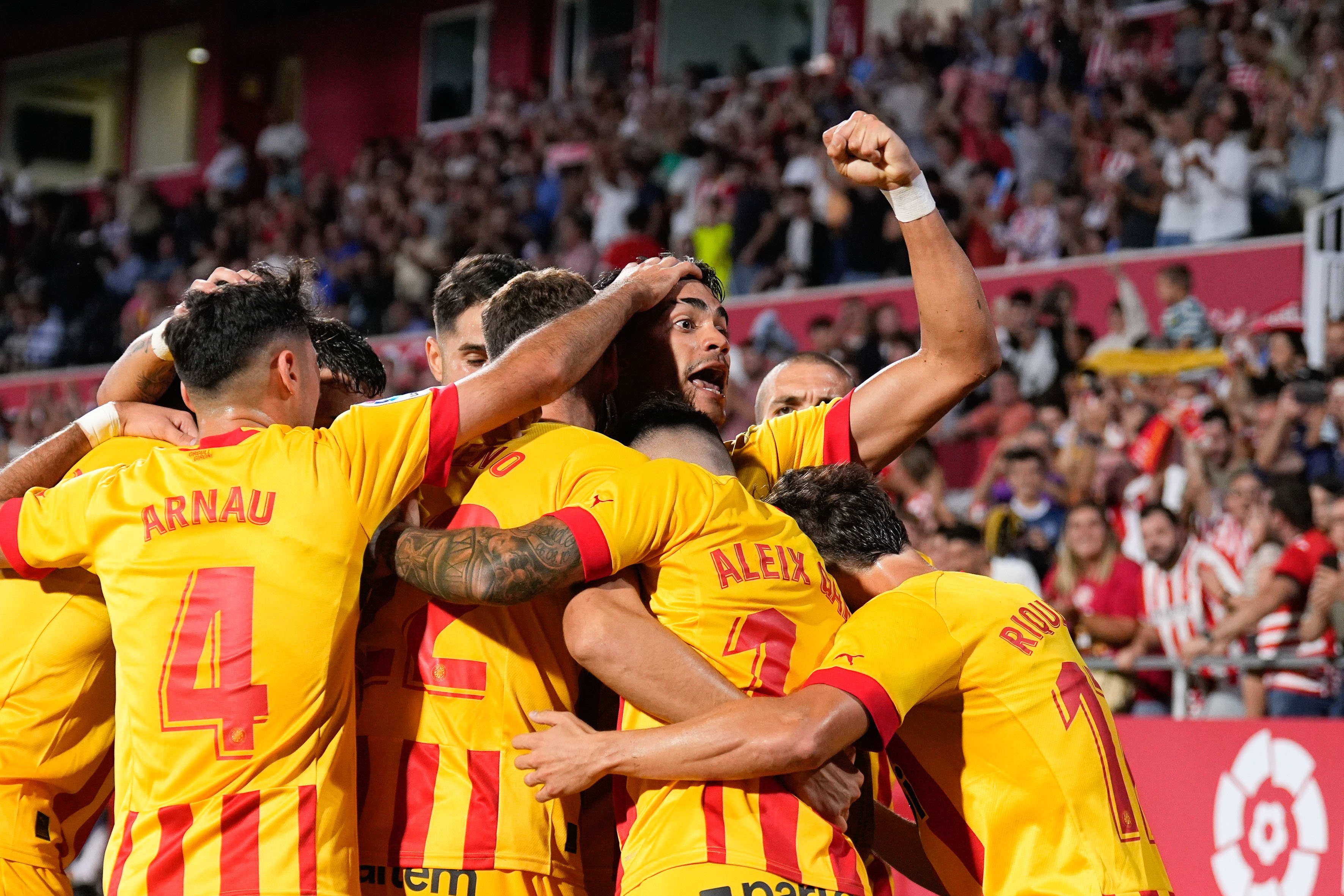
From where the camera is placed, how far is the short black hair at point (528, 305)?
3.94 m

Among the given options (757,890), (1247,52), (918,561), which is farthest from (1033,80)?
(757,890)

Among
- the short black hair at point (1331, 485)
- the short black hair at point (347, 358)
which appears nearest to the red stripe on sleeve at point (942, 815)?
Result: the short black hair at point (347, 358)

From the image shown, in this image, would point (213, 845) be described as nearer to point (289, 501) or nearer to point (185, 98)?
point (289, 501)

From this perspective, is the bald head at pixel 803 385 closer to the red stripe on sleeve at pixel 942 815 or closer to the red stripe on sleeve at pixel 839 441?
the red stripe on sleeve at pixel 839 441

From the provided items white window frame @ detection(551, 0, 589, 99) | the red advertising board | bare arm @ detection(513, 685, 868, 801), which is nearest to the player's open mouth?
bare arm @ detection(513, 685, 868, 801)

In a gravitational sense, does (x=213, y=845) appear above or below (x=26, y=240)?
below

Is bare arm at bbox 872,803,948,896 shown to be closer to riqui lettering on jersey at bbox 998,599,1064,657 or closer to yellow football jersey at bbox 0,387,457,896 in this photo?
riqui lettering on jersey at bbox 998,599,1064,657

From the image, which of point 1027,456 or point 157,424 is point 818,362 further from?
point 1027,456

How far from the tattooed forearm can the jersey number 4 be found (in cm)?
39

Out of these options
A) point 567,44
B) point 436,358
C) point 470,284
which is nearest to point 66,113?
point 567,44

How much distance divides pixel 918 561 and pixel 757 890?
977mm

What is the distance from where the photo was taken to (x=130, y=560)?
3.45 meters

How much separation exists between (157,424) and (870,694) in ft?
7.12

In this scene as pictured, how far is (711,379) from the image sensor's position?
4.20m
